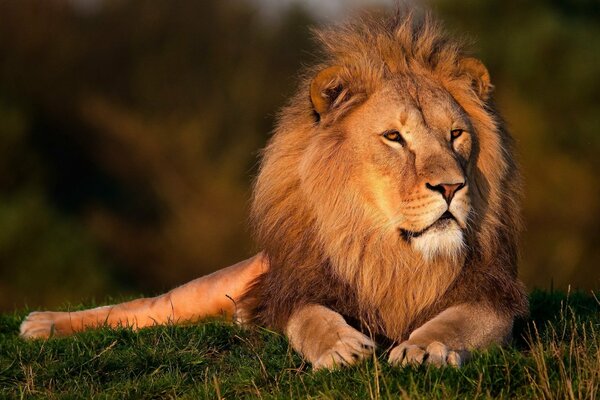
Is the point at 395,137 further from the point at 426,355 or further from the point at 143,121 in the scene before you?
the point at 143,121

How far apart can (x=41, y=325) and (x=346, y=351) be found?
7.57ft

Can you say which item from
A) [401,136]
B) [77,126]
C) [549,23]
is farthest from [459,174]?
[77,126]

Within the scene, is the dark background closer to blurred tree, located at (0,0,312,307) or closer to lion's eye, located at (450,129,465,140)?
blurred tree, located at (0,0,312,307)

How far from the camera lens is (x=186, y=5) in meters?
23.4

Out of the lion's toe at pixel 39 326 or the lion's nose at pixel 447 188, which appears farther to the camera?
the lion's toe at pixel 39 326

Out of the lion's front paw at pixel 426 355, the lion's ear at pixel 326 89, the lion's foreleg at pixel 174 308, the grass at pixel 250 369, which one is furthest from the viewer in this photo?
the lion's foreleg at pixel 174 308

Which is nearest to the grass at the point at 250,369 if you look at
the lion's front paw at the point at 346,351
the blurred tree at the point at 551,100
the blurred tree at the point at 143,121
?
the lion's front paw at the point at 346,351

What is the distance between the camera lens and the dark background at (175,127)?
19.4 meters

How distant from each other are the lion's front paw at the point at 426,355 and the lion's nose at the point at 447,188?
1.99 ft

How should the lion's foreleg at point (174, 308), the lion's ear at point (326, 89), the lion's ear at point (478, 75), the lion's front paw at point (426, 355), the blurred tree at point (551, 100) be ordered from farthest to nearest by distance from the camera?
the blurred tree at point (551, 100)
the lion's foreleg at point (174, 308)
the lion's ear at point (478, 75)
the lion's ear at point (326, 89)
the lion's front paw at point (426, 355)

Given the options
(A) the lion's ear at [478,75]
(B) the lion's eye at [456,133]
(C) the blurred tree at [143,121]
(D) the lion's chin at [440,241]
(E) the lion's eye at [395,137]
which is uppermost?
(A) the lion's ear at [478,75]

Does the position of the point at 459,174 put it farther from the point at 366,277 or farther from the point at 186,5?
the point at 186,5

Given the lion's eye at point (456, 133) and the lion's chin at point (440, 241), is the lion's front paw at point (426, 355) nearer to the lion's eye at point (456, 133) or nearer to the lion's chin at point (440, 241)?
the lion's chin at point (440, 241)

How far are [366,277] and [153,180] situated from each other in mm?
16127
